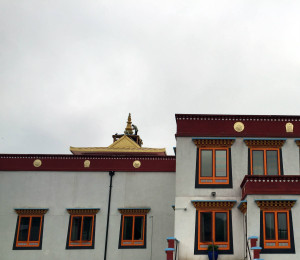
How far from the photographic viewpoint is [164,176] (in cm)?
2239

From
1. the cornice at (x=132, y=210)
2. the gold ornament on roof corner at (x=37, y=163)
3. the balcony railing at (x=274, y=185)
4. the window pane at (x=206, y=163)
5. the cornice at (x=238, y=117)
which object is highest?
the cornice at (x=238, y=117)

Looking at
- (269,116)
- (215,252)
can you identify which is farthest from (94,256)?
(269,116)

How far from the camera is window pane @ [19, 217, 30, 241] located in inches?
854

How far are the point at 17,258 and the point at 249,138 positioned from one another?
12.9 metres

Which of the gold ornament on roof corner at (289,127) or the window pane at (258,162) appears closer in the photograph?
the window pane at (258,162)

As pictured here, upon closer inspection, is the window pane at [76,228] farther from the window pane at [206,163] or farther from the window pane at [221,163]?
the window pane at [221,163]

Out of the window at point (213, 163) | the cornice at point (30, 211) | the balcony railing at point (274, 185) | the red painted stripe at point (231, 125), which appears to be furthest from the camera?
the cornice at point (30, 211)

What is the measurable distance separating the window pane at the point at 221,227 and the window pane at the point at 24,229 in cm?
995

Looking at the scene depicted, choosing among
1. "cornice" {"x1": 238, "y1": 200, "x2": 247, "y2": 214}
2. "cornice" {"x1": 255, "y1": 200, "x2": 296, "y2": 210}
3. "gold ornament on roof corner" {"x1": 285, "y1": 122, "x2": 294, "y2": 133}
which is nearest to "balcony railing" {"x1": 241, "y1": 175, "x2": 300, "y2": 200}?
"cornice" {"x1": 255, "y1": 200, "x2": 296, "y2": 210}

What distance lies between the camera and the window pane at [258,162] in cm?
1877

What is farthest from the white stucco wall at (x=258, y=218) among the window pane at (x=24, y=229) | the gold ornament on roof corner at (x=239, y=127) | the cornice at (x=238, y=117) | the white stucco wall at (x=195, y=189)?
the window pane at (x=24, y=229)

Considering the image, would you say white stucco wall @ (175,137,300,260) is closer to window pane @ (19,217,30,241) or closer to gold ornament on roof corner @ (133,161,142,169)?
gold ornament on roof corner @ (133,161,142,169)

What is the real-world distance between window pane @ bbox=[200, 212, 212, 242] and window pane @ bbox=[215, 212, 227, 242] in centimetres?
29

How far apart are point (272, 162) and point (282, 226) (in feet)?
11.2
